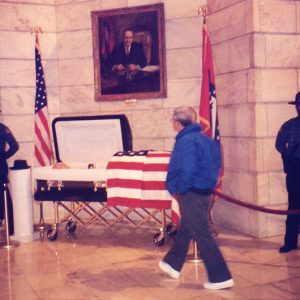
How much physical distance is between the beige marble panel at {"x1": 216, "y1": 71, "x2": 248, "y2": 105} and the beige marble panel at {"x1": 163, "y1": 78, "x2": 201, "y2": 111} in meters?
0.58

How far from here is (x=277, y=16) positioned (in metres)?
6.95

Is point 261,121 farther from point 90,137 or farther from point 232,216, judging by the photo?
point 90,137

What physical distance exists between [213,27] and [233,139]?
6.13ft

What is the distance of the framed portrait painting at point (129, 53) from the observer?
8289 mm

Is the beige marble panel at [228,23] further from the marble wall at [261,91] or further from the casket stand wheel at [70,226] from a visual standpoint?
the casket stand wheel at [70,226]

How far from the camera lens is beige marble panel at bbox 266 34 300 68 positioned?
6.95 m

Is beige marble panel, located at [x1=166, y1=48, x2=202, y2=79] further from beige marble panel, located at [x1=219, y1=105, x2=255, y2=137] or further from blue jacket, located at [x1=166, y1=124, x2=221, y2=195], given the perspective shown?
blue jacket, located at [x1=166, y1=124, x2=221, y2=195]

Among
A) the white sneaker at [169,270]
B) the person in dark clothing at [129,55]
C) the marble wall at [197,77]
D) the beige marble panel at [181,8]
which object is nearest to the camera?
the white sneaker at [169,270]

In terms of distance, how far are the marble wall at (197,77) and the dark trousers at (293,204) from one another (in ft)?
2.60

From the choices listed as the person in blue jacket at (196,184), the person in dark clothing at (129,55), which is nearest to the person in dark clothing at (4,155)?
the person in dark clothing at (129,55)

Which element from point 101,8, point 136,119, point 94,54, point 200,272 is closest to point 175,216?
point 200,272

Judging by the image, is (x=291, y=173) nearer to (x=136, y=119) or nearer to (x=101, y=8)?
(x=136, y=119)

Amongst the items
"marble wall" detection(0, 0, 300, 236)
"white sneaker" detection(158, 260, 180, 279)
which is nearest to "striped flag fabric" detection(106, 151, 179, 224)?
"white sneaker" detection(158, 260, 180, 279)

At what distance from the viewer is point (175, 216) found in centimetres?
609
